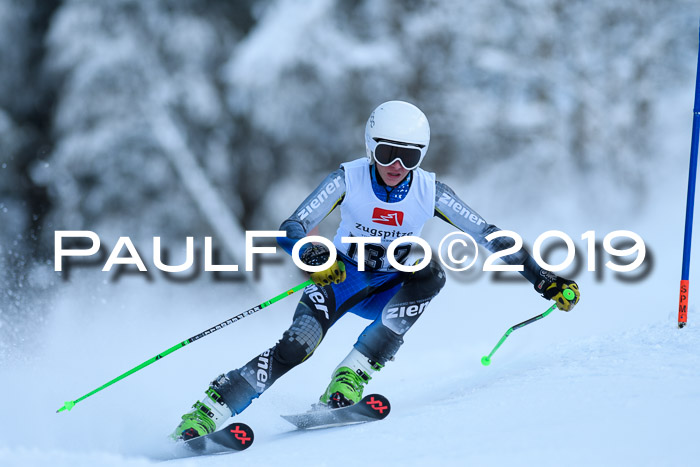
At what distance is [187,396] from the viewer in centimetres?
490

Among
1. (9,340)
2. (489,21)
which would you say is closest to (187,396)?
(9,340)

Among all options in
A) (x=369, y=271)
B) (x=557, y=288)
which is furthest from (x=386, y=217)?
(x=557, y=288)

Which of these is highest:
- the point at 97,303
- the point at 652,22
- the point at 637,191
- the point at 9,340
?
the point at 652,22

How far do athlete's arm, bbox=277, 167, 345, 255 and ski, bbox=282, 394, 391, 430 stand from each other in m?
0.80

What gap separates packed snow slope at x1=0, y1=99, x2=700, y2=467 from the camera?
2641 millimetres

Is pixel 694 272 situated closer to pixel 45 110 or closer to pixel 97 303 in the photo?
pixel 97 303

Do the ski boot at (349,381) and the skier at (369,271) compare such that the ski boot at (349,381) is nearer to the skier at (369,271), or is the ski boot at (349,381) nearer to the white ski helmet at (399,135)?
Result: the skier at (369,271)

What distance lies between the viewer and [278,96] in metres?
11.9

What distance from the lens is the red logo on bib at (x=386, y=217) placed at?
3.69m

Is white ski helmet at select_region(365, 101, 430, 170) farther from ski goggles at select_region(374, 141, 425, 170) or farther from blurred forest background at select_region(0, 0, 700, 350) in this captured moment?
blurred forest background at select_region(0, 0, 700, 350)

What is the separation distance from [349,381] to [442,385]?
105 centimetres

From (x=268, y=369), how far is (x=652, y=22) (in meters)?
10.7

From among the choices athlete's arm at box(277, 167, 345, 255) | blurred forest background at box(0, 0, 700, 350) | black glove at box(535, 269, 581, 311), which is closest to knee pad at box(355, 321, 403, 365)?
athlete's arm at box(277, 167, 345, 255)

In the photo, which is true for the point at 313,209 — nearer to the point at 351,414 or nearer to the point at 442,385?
the point at 351,414
